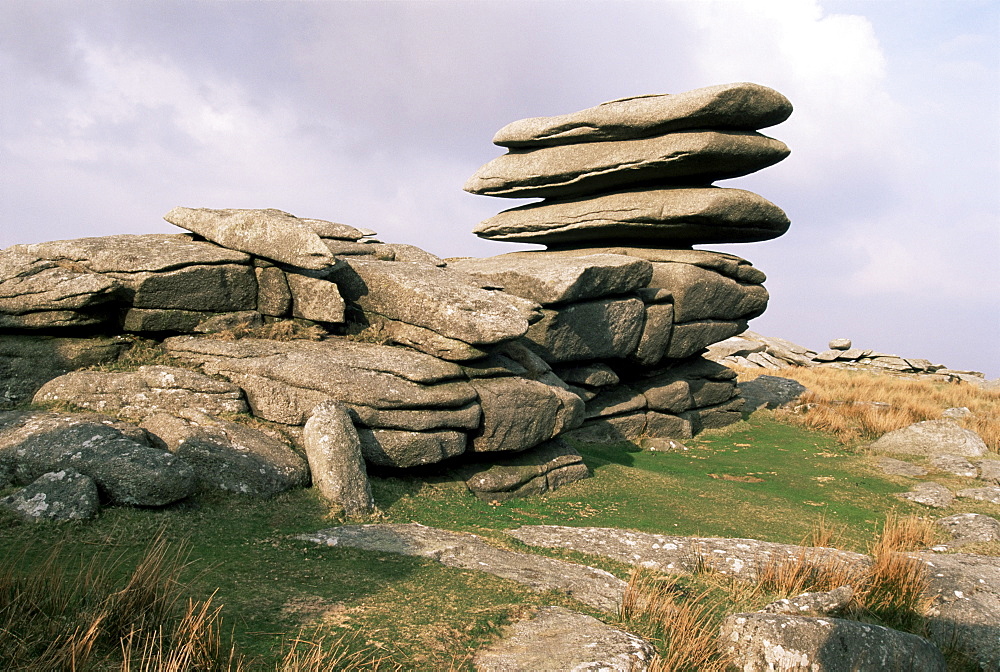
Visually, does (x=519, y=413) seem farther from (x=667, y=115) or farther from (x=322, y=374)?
(x=667, y=115)

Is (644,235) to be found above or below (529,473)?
above

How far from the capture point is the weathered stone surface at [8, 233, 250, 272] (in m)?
12.1

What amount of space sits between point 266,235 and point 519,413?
5.94 m

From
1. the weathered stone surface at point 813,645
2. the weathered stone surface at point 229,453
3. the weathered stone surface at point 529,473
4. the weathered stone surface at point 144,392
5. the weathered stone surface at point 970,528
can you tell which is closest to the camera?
the weathered stone surface at point 813,645

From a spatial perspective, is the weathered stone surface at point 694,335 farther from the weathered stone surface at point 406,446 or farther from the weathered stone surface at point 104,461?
the weathered stone surface at point 104,461

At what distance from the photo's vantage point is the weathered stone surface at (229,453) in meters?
9.50

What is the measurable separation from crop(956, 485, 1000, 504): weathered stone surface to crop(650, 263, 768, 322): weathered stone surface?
26.4 ft

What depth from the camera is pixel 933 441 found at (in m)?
18.9

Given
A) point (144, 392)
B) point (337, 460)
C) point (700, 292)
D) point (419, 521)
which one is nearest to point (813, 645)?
point (419, 521)

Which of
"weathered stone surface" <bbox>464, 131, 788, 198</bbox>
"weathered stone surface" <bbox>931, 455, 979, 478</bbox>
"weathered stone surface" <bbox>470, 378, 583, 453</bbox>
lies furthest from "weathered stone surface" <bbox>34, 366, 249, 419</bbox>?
"weathered stone surface" <bbox>931, 455, 979, 478</bbox>

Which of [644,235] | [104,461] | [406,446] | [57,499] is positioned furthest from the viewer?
[644,235]

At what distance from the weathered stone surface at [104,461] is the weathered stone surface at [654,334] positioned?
12.8m

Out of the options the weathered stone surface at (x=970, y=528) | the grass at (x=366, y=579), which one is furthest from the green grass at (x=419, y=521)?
the weathered stone surface at (x=970, y=528)

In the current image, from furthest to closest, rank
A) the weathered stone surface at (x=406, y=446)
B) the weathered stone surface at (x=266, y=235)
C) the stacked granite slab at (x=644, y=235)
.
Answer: the stacked granite slab at (x=644, y=235) < the weathered stone surface at (x=266, y=235) < the weathered stone surface at (x=406, y=446)
